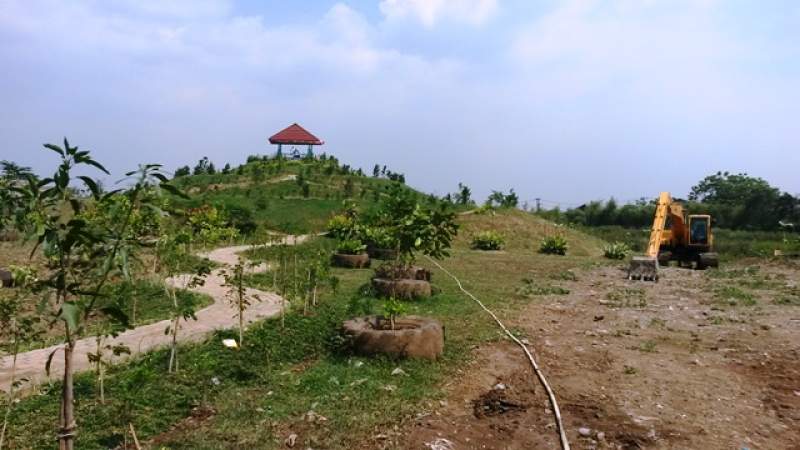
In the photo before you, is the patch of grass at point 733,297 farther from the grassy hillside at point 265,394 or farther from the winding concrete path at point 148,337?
the winding concrete path at point 148,337

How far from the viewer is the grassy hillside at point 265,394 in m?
3.81

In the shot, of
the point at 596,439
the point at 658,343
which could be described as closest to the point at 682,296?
the point at 658,343

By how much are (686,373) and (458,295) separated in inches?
167

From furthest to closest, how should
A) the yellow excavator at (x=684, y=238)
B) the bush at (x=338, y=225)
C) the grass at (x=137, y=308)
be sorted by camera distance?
the yellow excavator at (x=684, y=238)
the bush at (x=338, y=225)
the grass at (x=137, y=308)

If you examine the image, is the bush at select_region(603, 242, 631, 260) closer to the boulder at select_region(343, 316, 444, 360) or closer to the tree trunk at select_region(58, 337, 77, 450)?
the boulder at select_region(343, 316, 444, 360)

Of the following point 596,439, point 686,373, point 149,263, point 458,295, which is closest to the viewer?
point 596,439

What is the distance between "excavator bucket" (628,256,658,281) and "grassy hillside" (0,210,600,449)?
6650mm

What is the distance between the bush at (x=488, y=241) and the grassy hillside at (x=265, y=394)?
1335 centimetres

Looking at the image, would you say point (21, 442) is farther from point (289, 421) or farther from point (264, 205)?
point (264, 205)

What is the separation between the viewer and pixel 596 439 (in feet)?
13.2

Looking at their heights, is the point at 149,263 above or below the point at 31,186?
below

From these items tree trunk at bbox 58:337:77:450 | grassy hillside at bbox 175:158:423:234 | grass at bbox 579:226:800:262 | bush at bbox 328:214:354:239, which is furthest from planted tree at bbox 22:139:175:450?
grass at bbox 579:226:800:262

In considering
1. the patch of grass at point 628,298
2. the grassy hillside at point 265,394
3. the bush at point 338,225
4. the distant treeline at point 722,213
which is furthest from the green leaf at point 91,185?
the distant treeline at point 722,213

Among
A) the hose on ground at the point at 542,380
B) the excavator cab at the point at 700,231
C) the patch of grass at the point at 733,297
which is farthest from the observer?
the excavator cab at the point at 700,231
